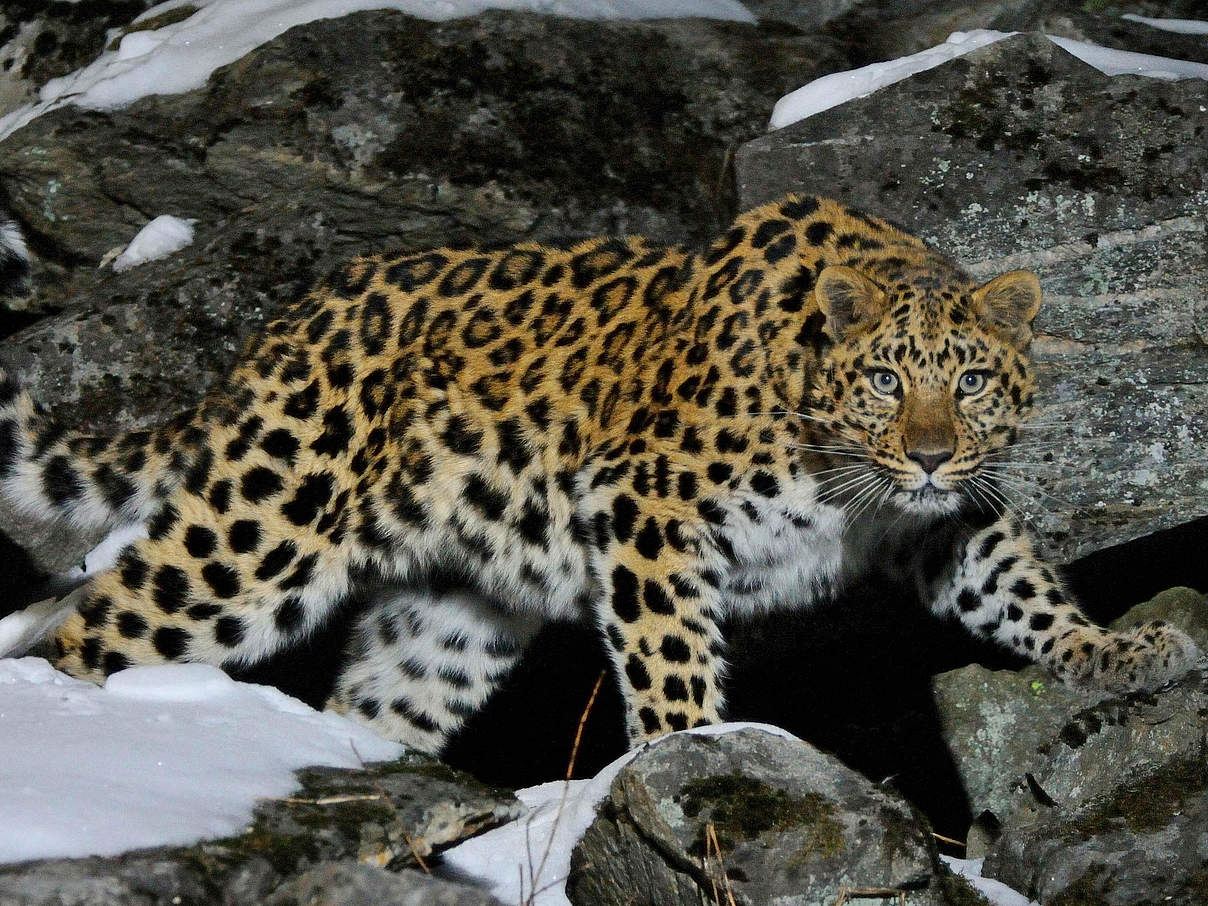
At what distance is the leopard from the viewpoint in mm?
6387

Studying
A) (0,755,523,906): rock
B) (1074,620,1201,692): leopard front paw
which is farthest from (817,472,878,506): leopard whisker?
(0,755,523,906): rock

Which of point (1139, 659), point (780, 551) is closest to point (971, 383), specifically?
point (780, 551)

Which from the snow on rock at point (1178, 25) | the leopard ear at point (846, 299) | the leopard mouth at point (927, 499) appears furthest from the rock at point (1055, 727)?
the snow on rock at point (1178, 25)

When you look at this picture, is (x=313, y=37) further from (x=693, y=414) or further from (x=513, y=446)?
(x=693, y=414)

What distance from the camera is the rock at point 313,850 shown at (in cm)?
398

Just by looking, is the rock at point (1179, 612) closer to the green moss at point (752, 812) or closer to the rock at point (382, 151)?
the green moss at point (752, 812)

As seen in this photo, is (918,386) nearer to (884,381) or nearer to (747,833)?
(884,381)

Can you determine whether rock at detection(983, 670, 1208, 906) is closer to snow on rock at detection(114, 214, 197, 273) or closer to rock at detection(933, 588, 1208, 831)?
rock at detection(933, 588, 1208, 831)

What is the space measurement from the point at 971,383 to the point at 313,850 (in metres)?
3.22

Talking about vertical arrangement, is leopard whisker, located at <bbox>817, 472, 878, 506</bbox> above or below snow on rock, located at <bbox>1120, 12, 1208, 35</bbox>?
below

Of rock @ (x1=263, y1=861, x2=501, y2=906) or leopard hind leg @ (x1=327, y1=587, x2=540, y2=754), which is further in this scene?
leopard hind leg @ (x1=327, y1=587, x2=540, y2=754)

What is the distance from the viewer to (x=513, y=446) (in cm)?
728

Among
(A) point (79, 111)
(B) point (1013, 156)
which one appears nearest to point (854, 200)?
(B) point (1013, 156)

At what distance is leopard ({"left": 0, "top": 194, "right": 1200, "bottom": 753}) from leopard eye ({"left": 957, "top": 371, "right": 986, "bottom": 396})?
1 centimetres
